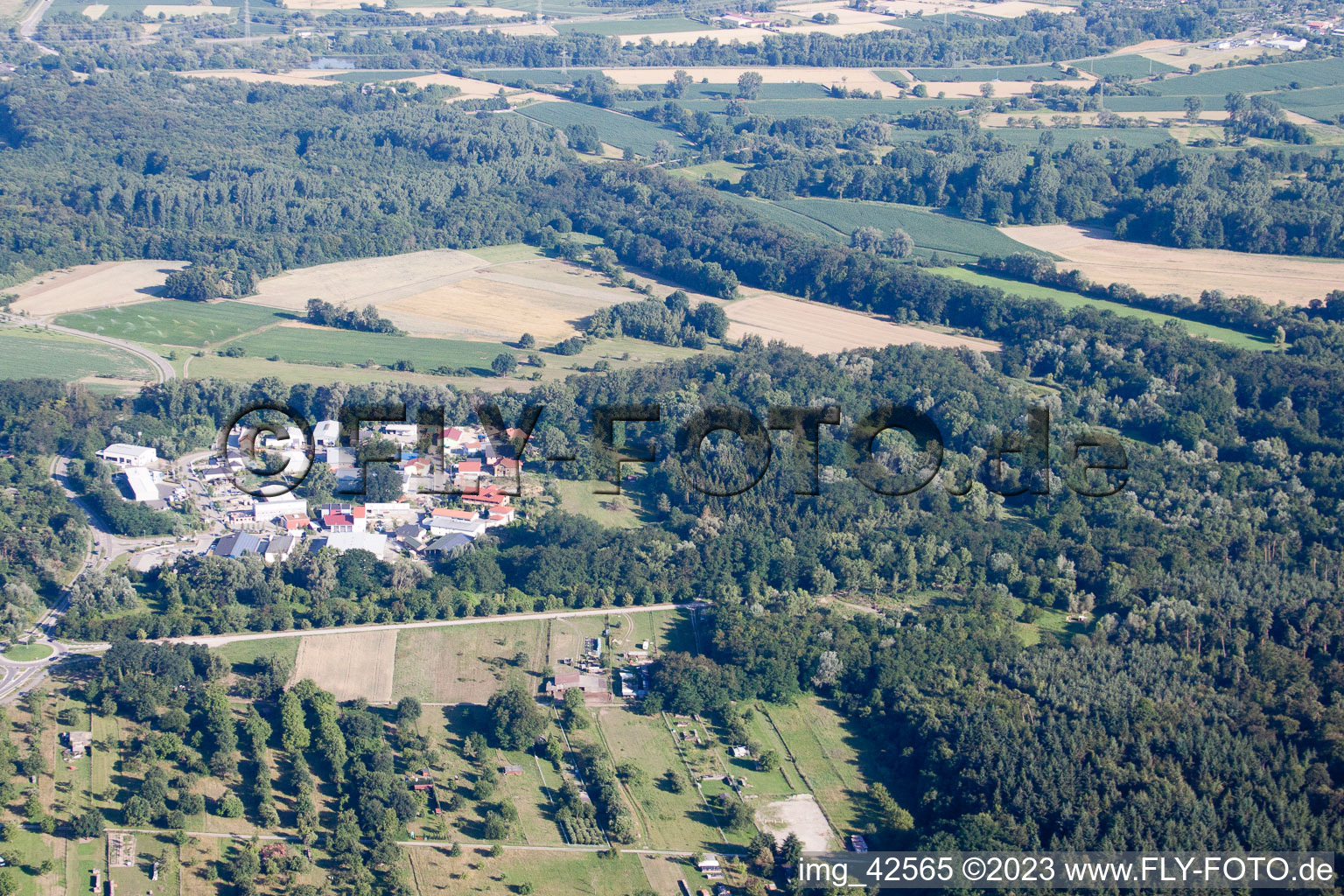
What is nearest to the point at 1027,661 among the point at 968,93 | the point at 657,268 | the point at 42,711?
the point at 42,711

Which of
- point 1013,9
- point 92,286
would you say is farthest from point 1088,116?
point 92,286

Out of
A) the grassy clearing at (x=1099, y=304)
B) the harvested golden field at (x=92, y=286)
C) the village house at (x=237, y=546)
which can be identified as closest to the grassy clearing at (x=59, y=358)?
the harvested golden field at (x=92, y=286)

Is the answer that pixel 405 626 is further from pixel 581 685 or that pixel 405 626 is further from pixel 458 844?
pixel 458 844

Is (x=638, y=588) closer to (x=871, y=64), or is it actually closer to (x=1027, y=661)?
(x=1027, y=661)

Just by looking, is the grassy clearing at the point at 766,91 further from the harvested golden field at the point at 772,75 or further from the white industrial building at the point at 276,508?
the white industrial building at the point at 276,508

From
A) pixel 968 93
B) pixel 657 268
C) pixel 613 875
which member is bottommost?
pixel 613 875

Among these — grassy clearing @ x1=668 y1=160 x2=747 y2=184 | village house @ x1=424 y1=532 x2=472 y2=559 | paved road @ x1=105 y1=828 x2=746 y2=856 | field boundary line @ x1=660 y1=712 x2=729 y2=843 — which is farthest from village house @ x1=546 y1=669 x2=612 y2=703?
grassy clearing @ x1=668 y1=160 x2=747 y2=184
